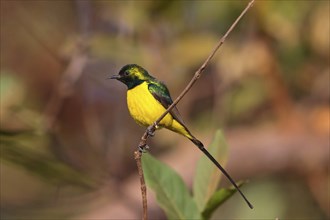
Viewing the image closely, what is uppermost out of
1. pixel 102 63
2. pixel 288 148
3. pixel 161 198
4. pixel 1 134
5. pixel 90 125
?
pixel 102 63

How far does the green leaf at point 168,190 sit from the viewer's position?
4.17 ft

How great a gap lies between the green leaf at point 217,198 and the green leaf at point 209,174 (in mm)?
40

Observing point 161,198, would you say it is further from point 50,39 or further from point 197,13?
point 50,39

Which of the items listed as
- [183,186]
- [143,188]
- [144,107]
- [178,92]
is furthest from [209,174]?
[178,92]

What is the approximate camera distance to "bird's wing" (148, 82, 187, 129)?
1326 mm

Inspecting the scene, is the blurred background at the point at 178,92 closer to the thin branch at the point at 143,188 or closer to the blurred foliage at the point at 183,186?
the blurred foliage at the point at 183,186

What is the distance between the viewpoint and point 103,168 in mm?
2553

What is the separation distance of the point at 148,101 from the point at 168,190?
0.16 m

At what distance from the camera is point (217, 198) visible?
1229 millimetres

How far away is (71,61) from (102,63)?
1.09 ft

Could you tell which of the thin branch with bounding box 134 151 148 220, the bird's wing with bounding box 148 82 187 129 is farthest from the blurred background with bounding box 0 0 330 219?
the thin branch with bounding box 134 151 148 220

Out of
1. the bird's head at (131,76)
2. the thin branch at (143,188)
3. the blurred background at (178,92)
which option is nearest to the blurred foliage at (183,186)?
the bird's head at (131,76)

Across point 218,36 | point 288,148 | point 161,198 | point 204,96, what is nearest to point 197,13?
point 218,36

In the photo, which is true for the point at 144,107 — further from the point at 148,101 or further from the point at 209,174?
the point at 209,174
